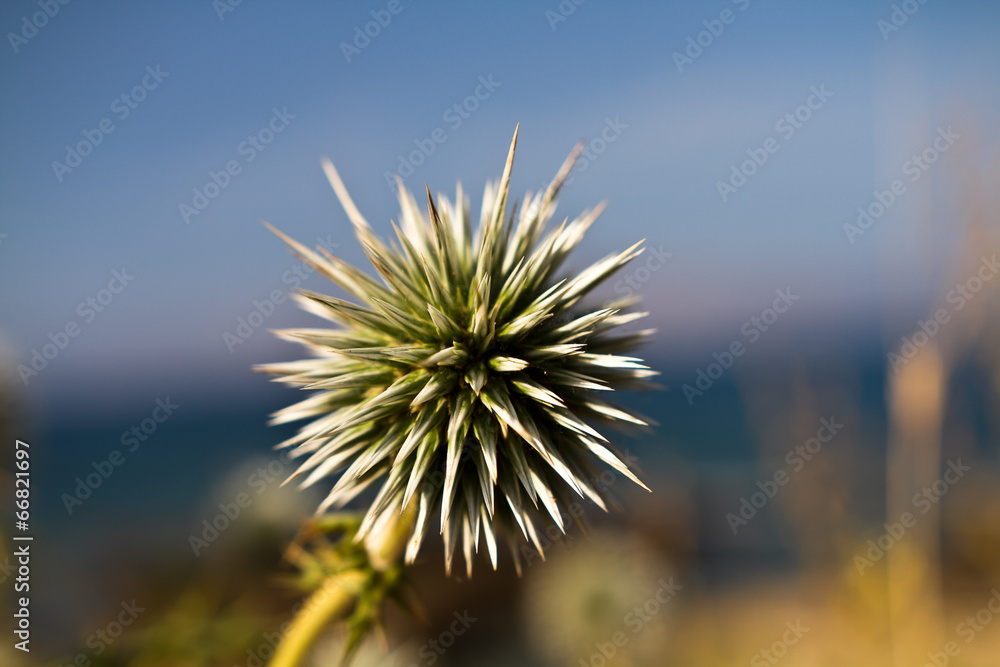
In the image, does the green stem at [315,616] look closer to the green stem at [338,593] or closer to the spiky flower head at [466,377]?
the green stem at [338,593]

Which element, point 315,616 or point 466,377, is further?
point 315,616

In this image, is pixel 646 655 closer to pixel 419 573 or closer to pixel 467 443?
pixel 419 573

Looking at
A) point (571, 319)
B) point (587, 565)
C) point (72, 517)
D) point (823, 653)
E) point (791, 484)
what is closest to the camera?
point (571, 319)

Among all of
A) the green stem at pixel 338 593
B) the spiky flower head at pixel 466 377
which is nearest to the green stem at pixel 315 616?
the green stem at pixel 338 593

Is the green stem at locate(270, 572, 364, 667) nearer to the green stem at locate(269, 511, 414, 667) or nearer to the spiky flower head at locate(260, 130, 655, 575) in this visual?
the green stem at locate(269, 511, 414, 667)

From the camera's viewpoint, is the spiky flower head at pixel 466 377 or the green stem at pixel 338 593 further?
the green stem at pixel 338 593

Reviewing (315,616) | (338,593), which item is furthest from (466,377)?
(315,616)

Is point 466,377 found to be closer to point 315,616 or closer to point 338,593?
point 338,593

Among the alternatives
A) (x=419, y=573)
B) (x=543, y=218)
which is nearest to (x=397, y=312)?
(x=543, y=218)
